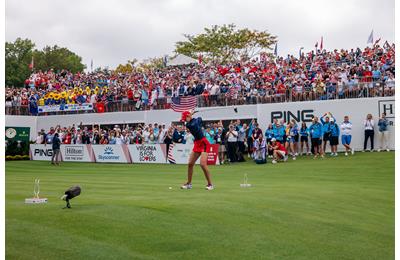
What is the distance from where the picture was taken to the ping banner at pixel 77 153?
3772 cm

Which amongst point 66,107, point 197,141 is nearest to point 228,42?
point 66,107

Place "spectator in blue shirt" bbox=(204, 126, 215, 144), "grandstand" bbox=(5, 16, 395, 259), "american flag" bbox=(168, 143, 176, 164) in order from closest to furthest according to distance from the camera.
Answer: "grandstand" bbox=(5, 16, 395, 259), "spectator in blue shirt" bbox=(204, 126, 215, 144), "american flag" bbox=(168, 143, 176, 164)

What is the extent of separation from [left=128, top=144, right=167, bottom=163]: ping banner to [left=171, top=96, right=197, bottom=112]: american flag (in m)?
4.42

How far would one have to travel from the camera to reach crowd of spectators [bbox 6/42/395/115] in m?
33.2

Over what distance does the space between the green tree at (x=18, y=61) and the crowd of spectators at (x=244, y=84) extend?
113 feet

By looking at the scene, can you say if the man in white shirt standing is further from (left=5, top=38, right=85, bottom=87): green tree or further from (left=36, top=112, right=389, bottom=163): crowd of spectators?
(left=5, top=38, right=85, bottom=87): green tree

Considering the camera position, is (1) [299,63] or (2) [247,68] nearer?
(1) [299,63]

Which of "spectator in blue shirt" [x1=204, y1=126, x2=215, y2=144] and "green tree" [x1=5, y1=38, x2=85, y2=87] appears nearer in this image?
"spectator in blue shirt" [x1=204, y1=126, x2=215, y2=144]

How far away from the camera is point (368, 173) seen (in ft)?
77.7

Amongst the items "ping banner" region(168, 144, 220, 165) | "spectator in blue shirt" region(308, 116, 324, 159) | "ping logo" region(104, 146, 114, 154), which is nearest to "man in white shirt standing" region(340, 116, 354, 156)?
"spectator in blue shirt" region(308, 116, 324, 159)

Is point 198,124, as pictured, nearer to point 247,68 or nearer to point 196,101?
point 196,101

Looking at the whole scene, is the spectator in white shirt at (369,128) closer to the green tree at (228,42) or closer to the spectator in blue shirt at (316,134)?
the spectator in blue shirt at (316,134)

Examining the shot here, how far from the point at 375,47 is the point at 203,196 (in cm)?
2711
